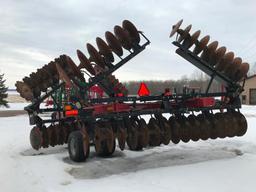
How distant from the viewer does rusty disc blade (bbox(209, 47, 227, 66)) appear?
8406mm

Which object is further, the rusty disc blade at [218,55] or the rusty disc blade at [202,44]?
the rusty disc blade at [218,55]

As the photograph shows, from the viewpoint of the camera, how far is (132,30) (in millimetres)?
7664

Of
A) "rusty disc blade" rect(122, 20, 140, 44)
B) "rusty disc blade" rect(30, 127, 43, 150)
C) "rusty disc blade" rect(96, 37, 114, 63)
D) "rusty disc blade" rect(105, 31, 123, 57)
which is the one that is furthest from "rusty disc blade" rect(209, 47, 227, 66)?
"rusty disc blade" rect(30, 127, 43, 150)

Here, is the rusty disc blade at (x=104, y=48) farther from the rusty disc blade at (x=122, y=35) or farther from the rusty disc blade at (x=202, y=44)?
the rusty disc blade at (x=202, y=44)

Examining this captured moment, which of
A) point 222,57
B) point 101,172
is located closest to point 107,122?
point 101,172

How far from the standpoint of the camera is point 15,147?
9945mm

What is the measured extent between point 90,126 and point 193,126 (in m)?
2.12

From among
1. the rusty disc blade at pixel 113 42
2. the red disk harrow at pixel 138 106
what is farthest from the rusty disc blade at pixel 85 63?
the rusty disc blade at pixel 113 42

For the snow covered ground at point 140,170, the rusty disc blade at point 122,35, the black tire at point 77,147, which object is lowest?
the snow covered ground at point 140,170

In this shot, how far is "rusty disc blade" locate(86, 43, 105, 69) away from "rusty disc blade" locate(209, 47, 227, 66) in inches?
93.4

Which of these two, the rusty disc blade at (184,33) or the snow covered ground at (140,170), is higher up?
the rusty disc blade at (184,33)

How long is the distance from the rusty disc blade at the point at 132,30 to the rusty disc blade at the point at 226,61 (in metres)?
1.93

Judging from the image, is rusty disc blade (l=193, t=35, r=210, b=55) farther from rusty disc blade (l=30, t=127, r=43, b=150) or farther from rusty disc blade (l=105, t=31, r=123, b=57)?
rusty disc blade (l=30, t=127, r=43, b=150)

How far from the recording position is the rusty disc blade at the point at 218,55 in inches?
331
